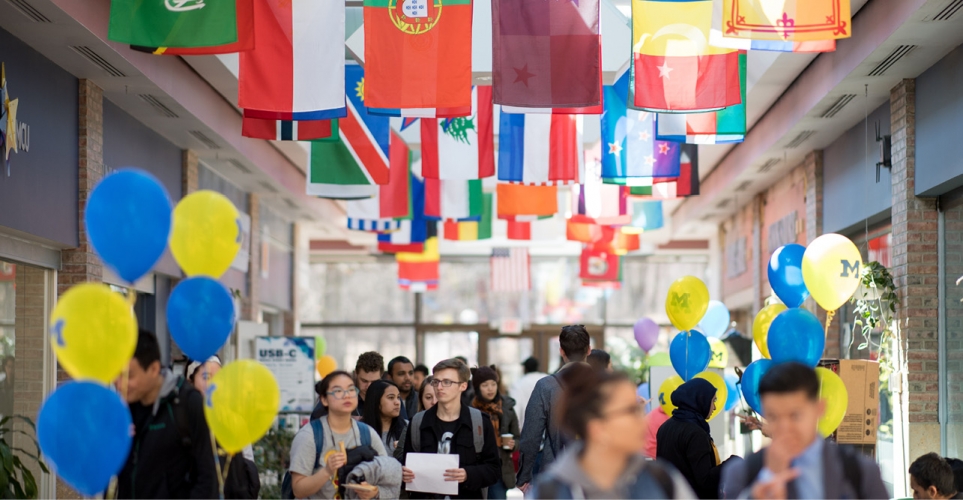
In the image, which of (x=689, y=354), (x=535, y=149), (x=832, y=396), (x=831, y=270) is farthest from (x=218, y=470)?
(x=535, y=149)

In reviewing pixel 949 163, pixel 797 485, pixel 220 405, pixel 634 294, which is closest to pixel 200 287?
pixel 220 405

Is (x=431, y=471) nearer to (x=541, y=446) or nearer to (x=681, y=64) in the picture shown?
(x=541, y=446)

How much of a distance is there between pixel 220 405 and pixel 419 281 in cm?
1343

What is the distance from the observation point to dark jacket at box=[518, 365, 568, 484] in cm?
552

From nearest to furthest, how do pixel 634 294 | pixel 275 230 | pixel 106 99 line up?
pixel 106 99 < pixel 275 230 < pixel 634 294

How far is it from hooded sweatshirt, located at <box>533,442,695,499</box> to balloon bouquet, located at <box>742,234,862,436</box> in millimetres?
3038

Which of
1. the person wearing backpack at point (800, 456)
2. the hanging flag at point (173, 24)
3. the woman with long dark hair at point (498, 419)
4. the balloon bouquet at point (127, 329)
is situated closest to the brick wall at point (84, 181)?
the hanging flag at point (173, 24)

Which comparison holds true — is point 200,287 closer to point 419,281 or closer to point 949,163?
point 949,163

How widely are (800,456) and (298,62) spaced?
458 centimetres

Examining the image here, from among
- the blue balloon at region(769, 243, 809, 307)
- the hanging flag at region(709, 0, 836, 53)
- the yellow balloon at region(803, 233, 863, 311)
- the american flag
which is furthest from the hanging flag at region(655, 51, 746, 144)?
the american flag

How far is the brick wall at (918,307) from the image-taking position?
790cm

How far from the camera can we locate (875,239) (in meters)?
9.80

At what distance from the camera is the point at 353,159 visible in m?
8.86

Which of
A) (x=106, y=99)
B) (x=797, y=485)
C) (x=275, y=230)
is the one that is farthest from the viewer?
(x=275, y=230)
